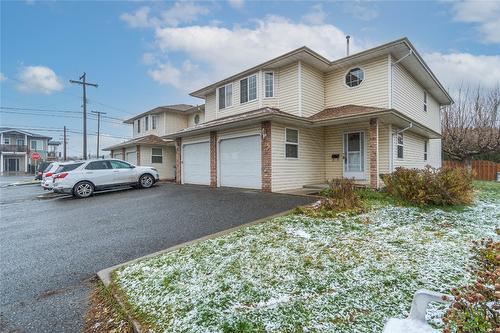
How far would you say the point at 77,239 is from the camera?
5512mm

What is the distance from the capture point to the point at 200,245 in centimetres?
445

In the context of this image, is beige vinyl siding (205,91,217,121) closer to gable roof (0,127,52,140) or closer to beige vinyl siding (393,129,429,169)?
beige vinyl siding (393,129,429,169)

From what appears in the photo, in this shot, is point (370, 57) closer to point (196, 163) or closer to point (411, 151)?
point (411, 151)

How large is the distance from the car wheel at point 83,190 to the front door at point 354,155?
11.9m

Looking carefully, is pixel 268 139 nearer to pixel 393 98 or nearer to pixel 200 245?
pixel 393 98

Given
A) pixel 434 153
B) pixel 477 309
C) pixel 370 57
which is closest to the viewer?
pixel 477 309

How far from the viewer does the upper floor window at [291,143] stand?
434 inches

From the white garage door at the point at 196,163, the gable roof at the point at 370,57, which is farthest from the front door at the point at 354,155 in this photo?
the white garage door at the point at 196,163

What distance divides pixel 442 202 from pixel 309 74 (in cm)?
771

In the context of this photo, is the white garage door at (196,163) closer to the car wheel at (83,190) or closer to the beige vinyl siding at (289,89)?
the beige vinyl siding at (289,89)

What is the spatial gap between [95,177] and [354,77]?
13.0 meters

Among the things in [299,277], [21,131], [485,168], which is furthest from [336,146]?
[21,131]

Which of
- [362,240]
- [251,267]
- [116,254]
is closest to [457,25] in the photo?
[362,240]

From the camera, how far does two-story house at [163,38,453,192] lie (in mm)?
10492
